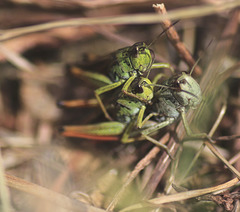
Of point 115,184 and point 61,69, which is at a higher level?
point 61,69

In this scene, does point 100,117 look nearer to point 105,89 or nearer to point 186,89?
point 105,89

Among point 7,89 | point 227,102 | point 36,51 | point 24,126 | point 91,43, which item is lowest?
point 24,126

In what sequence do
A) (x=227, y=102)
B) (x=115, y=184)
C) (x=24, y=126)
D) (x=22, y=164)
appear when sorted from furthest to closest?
(x=24, y=126) < (x=22, y=164) < (x=227, y=102) < (x=115, y=184)

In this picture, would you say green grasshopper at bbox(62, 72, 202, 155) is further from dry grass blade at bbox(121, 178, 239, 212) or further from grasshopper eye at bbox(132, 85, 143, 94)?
dry grass blade at bbox(121, 178, 239, 212)

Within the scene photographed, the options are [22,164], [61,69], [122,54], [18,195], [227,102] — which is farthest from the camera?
[61,69]

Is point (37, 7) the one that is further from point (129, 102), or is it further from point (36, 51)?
point (129, 102)

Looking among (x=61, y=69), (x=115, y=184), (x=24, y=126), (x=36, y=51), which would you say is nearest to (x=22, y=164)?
(x=24, y=126)

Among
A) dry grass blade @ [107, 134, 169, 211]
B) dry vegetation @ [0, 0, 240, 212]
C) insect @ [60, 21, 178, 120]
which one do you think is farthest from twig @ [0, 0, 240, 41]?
dry grass blade @ [107, 134, 169, 211]
